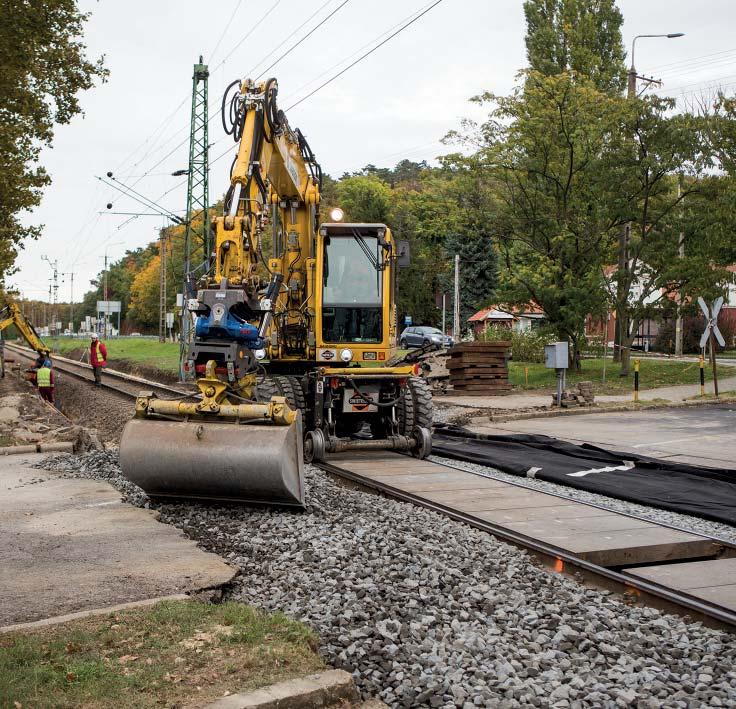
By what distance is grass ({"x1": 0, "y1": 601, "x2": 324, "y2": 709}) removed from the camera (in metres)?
4.07

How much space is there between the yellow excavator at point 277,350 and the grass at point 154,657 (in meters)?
2.98

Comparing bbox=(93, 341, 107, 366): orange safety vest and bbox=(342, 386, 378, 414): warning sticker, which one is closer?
bbox=(342, 386, 378, 414): warning sticker

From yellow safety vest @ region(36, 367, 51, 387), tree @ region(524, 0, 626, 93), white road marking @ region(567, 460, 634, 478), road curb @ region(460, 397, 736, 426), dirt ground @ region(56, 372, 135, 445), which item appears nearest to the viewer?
white road marking @ region(567, 460, 634, 478)

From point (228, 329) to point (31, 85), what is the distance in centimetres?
1696

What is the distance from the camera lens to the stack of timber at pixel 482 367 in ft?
83.9

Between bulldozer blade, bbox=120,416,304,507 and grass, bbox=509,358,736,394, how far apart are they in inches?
714

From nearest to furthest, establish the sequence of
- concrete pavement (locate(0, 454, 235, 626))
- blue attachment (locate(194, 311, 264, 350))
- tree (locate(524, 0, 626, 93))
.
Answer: concrete pavement (locate(0, 454, 235, 626)) < blue attachment (locate(194, 311, 264, 350)) < tree (locate(524, 0, 626, 93))

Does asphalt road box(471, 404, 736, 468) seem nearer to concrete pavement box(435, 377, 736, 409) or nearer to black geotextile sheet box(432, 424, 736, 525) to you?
black geotextile sheet box(432, 424, 736, 525)

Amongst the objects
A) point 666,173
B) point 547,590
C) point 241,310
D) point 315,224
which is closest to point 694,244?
point 666,173

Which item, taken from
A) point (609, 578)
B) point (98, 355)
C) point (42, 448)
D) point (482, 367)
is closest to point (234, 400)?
point (609, 578)

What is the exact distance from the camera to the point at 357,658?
15.2 feet

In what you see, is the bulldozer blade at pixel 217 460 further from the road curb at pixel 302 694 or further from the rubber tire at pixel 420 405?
the rubber tire at pixel 420 405

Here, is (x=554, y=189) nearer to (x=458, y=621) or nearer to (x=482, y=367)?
(x=482, y=367)

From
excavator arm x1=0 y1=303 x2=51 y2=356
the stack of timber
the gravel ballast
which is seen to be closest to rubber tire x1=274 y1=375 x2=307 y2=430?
the gravel ballast
